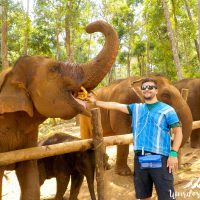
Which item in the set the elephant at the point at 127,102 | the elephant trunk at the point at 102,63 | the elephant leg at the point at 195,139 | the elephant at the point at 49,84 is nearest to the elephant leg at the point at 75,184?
the elephant at the point at 127,102

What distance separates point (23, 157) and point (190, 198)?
2.56 metres

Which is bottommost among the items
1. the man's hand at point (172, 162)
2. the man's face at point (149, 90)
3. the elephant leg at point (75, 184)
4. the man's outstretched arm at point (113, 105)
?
the elephant leg at point (75, 184)

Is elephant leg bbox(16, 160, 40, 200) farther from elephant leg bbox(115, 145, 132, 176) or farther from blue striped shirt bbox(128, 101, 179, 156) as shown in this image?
elephant leg bbox(115, 145, 132, 176)

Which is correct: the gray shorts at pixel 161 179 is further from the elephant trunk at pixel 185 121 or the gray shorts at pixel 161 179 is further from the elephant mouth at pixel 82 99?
the elephant trunk at pixel 185 121

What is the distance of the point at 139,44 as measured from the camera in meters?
30.3

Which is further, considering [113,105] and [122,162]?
[122,162]

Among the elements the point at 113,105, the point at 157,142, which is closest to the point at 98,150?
the point at 113,105

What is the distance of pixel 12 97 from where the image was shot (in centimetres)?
340

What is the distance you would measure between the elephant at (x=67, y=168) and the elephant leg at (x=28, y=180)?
0.76 metres

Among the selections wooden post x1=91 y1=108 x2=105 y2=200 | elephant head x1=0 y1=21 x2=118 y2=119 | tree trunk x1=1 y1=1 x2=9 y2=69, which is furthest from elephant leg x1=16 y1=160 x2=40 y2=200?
tree trunk x1=1 y1=1 x2=9 y2=69

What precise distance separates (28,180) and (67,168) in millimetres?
959

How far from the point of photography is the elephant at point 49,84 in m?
3.39

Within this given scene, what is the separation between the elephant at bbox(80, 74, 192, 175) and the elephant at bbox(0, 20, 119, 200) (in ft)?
7.05

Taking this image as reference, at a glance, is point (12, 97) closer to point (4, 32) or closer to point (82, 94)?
point (82, 94)
